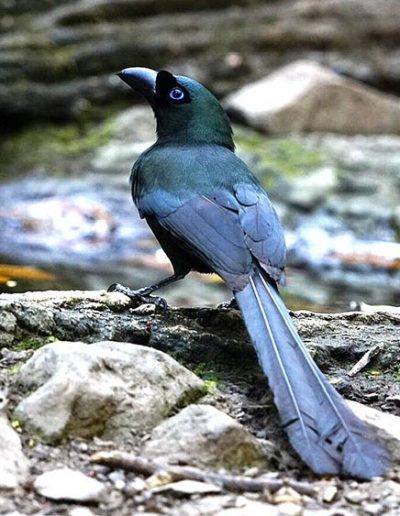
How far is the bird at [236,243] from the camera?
1.97 metres

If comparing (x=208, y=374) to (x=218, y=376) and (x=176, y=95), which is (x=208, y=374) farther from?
(x=176, y=95)

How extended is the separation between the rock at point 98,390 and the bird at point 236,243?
0.24 metres

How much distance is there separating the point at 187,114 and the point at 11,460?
1.76 metres

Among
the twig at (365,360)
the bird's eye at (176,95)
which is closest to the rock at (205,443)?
the twig at (365,360)

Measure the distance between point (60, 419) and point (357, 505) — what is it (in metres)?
0.63

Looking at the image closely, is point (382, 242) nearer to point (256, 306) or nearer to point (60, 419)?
point (256, 306)

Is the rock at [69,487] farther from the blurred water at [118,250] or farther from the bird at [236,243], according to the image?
the blurred water at [118,250]

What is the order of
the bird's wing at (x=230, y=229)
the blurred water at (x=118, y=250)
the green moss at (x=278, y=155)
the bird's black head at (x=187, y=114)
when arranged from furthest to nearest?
the green moss at (x=278, y=155), the blurred water at (x=118, y=250), the bird's black head at (x=187, y=114), the bird's wing at (x=230, y=229)

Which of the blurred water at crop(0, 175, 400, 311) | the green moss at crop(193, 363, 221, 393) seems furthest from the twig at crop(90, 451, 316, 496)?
the blurred water at crop(0, 175, 400, 311)

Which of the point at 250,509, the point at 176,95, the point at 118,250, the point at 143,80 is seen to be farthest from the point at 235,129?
the point at 250,509

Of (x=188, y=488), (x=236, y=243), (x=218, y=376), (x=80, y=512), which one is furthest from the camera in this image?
(x=236, y=243)

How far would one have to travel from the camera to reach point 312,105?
9133 millimetres

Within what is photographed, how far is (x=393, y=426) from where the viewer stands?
7.02 ft

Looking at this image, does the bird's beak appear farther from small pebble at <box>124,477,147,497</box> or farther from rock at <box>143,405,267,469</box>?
small pebble at <box>124,477,147,497</box>
